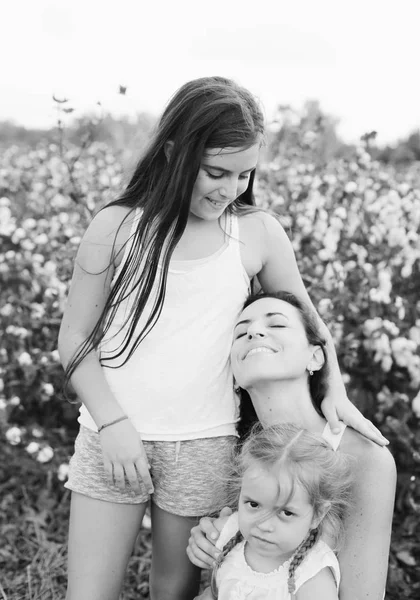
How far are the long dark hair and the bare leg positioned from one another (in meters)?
0.44

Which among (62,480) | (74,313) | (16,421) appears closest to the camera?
(74,313)

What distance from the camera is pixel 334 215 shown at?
3.48 m

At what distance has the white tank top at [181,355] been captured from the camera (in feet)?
6.42

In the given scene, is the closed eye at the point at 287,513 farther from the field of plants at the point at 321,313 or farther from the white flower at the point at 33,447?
the white flower at the point at 33,447

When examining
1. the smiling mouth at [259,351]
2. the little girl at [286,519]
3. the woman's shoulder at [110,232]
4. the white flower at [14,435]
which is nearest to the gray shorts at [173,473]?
the little girl at [286,519]

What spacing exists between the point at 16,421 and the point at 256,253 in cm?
179

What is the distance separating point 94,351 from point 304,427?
0.54 meters

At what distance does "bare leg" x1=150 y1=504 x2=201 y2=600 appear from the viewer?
2068 millimetres

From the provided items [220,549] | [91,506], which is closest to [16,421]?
[91,506]

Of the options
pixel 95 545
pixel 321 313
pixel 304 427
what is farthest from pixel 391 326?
pixel 95 545

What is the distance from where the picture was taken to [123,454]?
1.90 metres

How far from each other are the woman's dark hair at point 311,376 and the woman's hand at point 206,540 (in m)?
0.23

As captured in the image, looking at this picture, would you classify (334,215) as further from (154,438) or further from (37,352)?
(154,438)

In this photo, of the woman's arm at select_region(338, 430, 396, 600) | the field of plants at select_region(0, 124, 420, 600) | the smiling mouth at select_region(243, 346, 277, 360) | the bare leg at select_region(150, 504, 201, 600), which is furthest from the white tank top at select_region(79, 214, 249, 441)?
the field of plants at select_region(0, 124, 420, 600)
